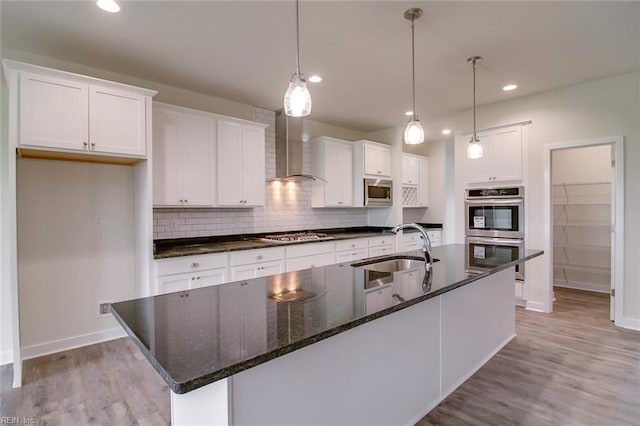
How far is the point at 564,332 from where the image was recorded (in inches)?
131

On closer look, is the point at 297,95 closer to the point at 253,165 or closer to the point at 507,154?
the point at 253,165

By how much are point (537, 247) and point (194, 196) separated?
4.20 meters

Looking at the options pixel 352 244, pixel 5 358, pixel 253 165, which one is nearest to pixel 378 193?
pixel 352 244

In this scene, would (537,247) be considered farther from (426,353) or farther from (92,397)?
(92,397)

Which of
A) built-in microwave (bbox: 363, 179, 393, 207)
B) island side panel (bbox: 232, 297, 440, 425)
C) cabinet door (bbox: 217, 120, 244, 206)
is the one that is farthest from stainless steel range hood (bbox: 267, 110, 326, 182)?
island side panel (bbox: 232, 297, 440, 425)

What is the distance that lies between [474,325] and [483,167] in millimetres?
2721

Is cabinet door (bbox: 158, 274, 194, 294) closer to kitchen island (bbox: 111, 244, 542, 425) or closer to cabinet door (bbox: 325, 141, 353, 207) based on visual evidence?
kitchen island (bbox: 111, 244, 542, 425)

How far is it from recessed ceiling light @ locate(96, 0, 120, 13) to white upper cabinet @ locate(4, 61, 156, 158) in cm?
67

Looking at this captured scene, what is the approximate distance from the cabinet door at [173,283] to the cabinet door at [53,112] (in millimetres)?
1298

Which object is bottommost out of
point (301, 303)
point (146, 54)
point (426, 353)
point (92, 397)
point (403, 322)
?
point (92, 397)

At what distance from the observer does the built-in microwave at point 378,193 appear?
5.17 m

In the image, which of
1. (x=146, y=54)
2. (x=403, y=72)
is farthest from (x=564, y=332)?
(x=146, y=54)

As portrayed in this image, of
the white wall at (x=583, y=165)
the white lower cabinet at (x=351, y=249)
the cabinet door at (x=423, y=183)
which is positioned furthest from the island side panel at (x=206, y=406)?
the cabinet door at (x=423, y=183)

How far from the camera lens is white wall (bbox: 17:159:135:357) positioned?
2826mm
